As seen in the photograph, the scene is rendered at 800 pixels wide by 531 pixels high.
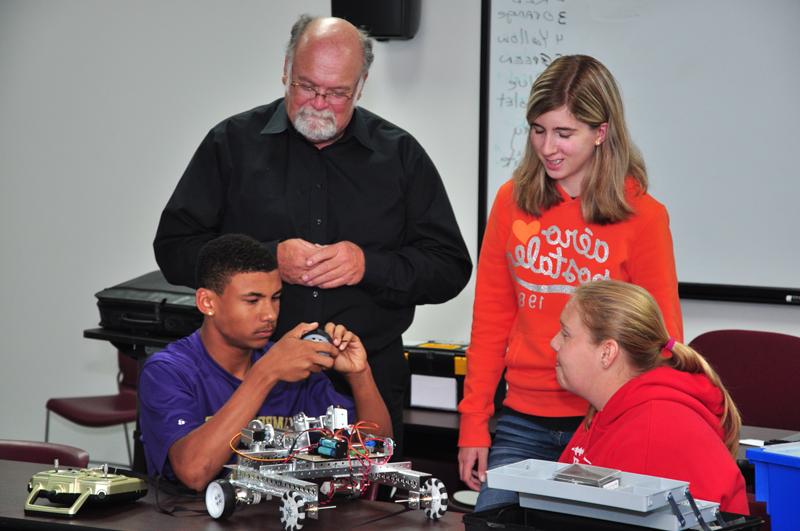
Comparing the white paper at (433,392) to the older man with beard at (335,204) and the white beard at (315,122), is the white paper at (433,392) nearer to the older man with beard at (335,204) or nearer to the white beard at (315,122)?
the older man with beard at (335,204)

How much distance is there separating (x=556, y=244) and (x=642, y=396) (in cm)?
54

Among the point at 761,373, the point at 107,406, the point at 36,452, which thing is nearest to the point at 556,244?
the point at 761,373

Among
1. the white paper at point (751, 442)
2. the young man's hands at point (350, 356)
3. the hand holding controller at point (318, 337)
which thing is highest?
the hand holding controller at point (318, 337)

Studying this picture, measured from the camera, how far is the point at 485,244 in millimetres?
2666

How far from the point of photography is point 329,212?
288cm

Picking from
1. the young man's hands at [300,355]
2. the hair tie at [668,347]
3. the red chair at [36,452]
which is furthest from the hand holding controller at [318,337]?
the red chair at [36,452]

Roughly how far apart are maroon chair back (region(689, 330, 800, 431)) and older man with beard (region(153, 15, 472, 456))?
105 centimetres

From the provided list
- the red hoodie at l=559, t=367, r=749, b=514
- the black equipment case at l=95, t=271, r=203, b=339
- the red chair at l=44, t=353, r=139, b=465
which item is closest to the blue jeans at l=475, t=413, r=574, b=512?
the red hoodie at l=559, t=367, r=749, b=514

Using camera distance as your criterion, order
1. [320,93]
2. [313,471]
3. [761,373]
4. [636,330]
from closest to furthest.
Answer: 1. [313,471]
2. [636,330]
3. [320,93]
4. [761,373]

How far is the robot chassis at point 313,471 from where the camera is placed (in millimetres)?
2002

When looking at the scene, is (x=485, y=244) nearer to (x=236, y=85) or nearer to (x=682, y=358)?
(x=682, y=358)

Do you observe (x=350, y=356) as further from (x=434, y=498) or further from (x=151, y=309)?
(x=151, y=309)

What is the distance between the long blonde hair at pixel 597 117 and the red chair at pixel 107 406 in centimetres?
291

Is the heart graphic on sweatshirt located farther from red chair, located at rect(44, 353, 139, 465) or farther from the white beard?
red chair, located at rect(44, 353, 139, 465)
